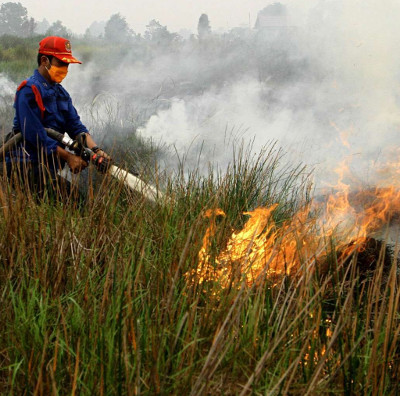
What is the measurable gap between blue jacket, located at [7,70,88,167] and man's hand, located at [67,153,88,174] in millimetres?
136

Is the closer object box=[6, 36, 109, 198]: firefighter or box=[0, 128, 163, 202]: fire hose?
box=[0, 128, 163, 202]: fire hose

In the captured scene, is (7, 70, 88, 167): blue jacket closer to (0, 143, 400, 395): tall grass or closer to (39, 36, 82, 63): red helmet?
(39, 36, 82, 63): red helmet

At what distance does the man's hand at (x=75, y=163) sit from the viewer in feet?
11.8

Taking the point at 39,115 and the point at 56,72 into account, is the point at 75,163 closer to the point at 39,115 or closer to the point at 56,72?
the point at 39,115

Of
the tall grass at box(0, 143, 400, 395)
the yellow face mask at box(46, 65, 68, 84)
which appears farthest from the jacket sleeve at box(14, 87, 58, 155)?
the tall grass at box(0, 143, 400, 395)

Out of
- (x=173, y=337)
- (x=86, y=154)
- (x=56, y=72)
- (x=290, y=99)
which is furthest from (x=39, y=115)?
(x=290, y=99)

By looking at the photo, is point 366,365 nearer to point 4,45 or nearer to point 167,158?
point 167,158

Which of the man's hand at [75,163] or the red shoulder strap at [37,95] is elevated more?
the red shoulder strap at [37,95]

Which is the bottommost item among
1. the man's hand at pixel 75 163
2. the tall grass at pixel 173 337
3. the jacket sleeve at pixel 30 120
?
the tall grass at pixel 173 337

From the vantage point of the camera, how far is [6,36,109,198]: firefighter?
3633mm

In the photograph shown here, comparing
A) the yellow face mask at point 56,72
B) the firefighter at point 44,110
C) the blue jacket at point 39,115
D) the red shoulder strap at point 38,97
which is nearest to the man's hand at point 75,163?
the firefighter at point 44,110

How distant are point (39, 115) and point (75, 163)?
1.61 feet

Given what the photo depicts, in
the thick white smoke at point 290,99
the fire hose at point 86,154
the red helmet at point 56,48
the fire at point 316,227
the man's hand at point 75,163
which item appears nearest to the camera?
the fire at point 316,227

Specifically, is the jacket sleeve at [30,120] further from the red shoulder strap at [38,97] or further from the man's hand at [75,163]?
the man's hand at [75,163]
